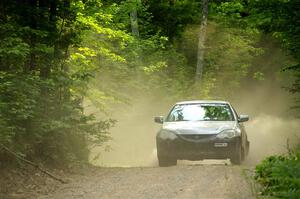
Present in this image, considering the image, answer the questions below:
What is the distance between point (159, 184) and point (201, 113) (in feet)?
16.5

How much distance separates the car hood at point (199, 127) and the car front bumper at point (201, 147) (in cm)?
19

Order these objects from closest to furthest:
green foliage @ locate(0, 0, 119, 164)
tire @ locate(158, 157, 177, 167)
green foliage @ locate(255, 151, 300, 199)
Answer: green foliage @ locate(255, 151, 300, 199) → green foliage @ locate(0, 0, 119, 164) → tire @ locate(158, 157, 177, 167)

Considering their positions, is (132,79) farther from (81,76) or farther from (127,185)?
(127,185)

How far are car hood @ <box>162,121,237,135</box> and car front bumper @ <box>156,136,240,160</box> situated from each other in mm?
194

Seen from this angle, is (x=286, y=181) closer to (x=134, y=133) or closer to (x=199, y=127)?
(x=199, y=127)

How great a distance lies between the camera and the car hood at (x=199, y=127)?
14.2 metres

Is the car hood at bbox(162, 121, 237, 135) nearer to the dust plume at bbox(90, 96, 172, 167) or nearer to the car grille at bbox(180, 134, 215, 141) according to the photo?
the car grille at bbox(180, 134, 215, 141)

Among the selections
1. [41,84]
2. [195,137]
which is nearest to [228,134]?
[195,137]

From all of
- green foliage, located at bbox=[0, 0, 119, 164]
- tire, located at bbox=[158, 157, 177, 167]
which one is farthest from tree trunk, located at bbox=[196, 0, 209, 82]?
green foliage, located at bbox=[0, 0, 119, 164]

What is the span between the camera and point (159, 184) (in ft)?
35.0

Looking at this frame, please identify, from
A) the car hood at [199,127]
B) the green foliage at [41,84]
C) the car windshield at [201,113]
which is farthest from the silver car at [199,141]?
the green foliage at [41,84]

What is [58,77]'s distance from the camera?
41.2 feet

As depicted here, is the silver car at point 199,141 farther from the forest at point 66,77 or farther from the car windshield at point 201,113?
the forest at point 66,77

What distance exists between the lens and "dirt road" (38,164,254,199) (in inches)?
374
